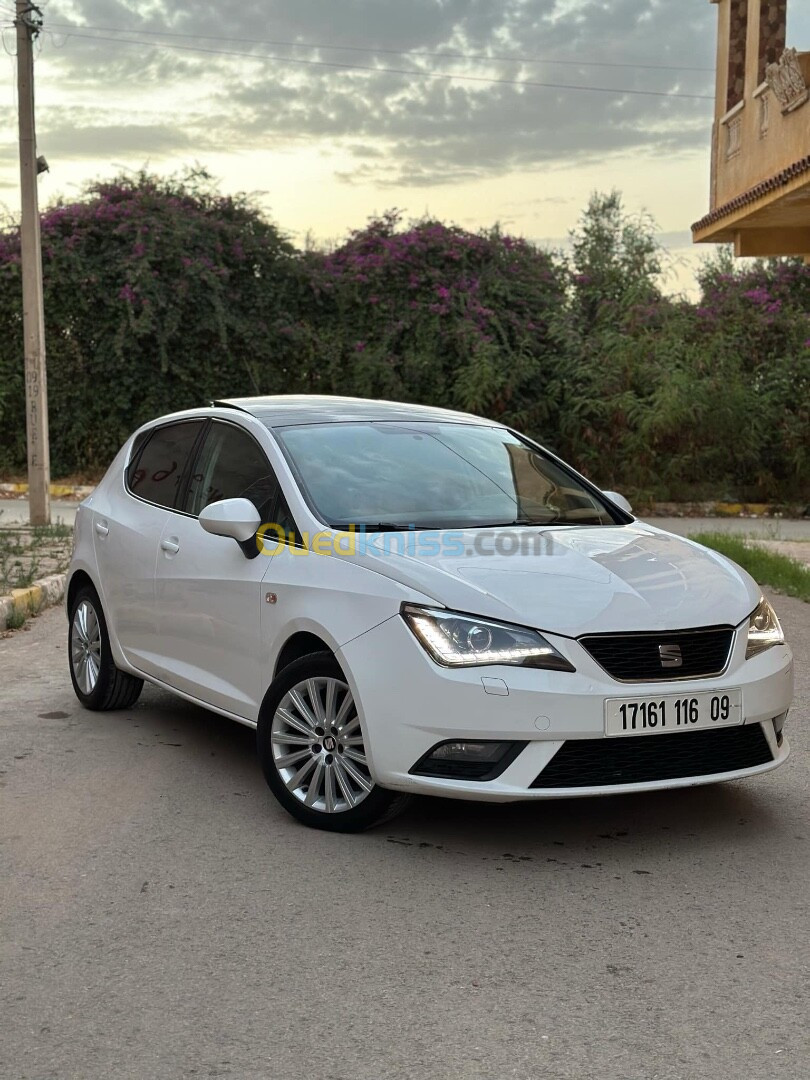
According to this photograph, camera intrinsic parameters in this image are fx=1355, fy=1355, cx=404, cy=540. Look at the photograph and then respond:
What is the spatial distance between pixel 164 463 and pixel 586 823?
9.54 feet

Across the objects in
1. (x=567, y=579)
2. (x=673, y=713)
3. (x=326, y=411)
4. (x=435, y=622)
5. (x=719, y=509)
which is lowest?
(x=719, y=509)

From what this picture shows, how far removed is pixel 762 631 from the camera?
5.07 meters

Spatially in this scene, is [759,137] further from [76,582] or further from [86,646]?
[86,646]

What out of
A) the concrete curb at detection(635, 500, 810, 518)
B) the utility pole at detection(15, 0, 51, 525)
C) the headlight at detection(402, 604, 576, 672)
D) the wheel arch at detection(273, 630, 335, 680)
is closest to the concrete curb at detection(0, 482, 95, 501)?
the utility pole at detection(15, 0, 51, 525)

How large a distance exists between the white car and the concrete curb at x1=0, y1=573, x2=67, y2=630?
4066 mm

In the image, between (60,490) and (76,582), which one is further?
(60,490)

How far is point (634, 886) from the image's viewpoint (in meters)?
4.44

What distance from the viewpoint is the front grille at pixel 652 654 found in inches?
181

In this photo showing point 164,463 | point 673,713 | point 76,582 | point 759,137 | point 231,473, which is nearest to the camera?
point 673,713

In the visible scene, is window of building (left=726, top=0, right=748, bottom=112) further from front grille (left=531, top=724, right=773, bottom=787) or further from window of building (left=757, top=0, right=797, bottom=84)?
front grille (left=531, top=724, right=773, bottom=787)

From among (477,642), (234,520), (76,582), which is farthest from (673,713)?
(76,582)

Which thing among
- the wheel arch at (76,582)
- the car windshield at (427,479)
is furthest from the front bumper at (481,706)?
the wheel arch at (76,582)

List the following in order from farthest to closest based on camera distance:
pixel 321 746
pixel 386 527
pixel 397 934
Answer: pixel 386 527, pixel 321 746, pixel 397 934

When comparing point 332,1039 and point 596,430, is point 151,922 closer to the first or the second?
point 332,1039
